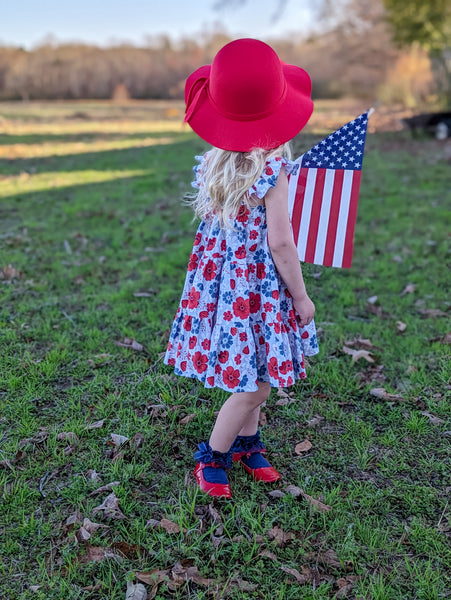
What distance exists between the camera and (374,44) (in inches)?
803

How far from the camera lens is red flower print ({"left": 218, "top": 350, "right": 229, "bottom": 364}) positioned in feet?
7.61

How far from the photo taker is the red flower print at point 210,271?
7.63ft

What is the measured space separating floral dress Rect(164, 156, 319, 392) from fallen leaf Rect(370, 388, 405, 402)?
1.15m

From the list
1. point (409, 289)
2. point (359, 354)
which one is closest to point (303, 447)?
point (359, 354)

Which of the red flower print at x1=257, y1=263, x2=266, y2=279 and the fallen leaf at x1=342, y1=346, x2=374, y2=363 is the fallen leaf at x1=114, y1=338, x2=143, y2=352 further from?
the red flower print at x1=257, y1=263, x2=266, y2=279

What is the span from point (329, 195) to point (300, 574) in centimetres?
170

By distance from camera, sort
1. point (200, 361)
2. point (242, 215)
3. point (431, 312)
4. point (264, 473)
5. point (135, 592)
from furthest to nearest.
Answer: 1. point (431, 312)
2. point (264, 473)
3. point (200, 361)
4. point (242, 215)
5. point (135, 592)

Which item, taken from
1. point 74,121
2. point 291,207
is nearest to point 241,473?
point 291,207

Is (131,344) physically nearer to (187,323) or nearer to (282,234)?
(187,323)

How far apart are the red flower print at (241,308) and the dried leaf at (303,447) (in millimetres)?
950

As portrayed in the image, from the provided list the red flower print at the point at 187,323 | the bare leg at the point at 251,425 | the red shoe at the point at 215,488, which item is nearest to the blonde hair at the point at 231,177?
the red flower print at the point at 187,323

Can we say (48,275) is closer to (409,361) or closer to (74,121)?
(409,361)

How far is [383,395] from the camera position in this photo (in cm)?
331

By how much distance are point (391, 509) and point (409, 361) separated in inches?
55.3
